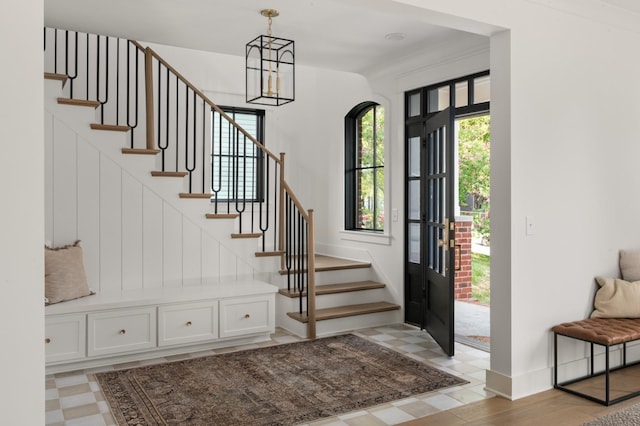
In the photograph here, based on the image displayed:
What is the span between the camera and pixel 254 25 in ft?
14.5

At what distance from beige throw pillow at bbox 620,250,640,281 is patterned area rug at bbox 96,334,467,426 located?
1.53 metres

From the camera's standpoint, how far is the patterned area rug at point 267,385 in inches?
129

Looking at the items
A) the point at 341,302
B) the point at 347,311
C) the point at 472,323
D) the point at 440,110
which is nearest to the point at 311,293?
the point at 347,311

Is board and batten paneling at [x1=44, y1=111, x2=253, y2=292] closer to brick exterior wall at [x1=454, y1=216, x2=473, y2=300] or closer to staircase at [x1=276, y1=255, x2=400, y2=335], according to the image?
staircase at [x1=276, y1=255, x2=400, y2=335]

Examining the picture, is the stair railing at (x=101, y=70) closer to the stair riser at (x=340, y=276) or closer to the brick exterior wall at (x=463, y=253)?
the stair riser at (x=340, y=276)

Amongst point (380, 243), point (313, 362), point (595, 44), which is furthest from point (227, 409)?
point (595, 44)

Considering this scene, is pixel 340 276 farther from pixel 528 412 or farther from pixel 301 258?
pixel 528 412

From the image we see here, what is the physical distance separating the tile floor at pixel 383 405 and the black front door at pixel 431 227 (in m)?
0.20

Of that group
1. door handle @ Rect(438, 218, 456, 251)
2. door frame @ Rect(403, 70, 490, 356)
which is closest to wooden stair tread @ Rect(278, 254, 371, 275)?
door frame @ Rect(403, 70, 490, 356)

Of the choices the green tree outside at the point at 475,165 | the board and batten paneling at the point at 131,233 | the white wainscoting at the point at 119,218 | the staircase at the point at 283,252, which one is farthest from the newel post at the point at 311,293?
the green tree outside at the point at 475,165

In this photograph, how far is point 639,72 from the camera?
4227mm

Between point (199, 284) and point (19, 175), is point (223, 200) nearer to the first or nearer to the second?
point (199, 284)

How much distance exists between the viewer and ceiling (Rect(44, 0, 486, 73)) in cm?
399

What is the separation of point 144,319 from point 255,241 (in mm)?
1475
